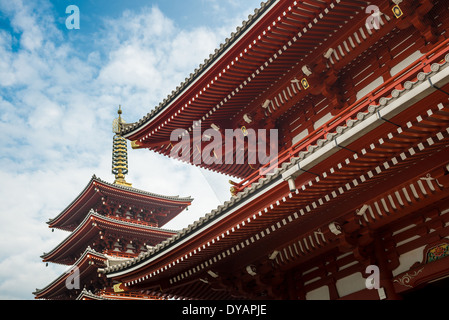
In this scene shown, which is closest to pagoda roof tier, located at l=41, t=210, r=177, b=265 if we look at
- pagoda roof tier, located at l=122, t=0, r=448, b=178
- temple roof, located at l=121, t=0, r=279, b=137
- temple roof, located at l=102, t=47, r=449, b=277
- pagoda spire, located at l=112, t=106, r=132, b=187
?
pagoda spire, located at l=112, t=106, r=132, b=187

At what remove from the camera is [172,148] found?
590 inches

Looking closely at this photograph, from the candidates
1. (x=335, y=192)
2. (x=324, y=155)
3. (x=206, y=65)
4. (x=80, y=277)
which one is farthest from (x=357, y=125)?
(x=80, y=277)

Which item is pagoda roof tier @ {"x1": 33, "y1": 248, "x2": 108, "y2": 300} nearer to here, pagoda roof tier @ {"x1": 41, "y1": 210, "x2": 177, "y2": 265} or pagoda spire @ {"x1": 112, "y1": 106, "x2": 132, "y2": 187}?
pagoda roof tier @ {"x1": 41, "y1": 210, "x2": 177, "y2": 265}

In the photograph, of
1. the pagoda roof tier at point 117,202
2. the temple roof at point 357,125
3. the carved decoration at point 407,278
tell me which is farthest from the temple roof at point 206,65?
the pagoda roof tier at point 117,202

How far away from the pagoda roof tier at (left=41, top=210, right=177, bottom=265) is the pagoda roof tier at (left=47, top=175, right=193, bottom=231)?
2.10 metres

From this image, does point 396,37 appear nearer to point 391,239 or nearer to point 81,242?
point 391,239

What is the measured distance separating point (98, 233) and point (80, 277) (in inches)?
118

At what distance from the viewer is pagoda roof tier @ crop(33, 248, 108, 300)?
24328 mm

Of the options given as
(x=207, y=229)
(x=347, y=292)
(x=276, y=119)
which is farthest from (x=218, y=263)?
(x=276, y=119)

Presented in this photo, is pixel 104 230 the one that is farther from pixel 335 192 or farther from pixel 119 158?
pixel 335 192

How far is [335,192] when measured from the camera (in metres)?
8.59

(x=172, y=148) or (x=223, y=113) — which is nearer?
(x=223, y=113)

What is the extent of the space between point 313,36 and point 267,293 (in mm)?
6903

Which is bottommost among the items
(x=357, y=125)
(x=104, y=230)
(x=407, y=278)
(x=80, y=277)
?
(x=407, y=278)
